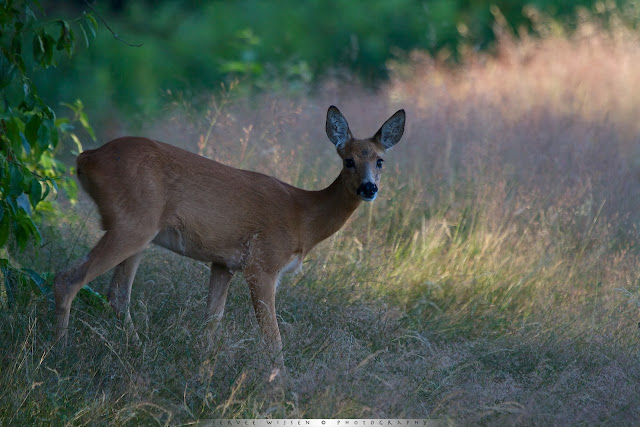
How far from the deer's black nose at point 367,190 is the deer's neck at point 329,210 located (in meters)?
0.18

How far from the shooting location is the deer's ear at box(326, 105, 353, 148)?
16.5 feet

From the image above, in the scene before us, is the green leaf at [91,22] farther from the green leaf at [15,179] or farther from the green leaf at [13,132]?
the green leaf at [15,179]

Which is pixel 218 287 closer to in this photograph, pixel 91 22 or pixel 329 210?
pixel 329 210

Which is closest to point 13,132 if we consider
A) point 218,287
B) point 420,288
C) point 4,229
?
point 4,229

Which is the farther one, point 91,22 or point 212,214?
point 212,214

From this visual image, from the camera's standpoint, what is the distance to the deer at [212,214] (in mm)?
4328

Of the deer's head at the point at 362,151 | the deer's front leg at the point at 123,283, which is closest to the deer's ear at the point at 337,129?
the deer's head at the point at 362,151

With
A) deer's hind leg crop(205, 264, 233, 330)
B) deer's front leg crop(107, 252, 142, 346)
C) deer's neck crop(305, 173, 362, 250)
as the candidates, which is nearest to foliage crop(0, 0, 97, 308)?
deer's front leg crop(107, 252, 142, 346)

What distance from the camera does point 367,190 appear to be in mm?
4711

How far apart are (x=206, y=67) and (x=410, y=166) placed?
6.91 m

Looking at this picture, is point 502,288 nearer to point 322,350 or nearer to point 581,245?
point 581,245

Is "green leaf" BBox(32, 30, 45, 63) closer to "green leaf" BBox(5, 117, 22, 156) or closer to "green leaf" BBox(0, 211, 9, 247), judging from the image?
"green leaf" BBox(5, 117, 22, 156)

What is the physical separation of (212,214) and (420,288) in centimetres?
159

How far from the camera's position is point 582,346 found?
4.86 metres
